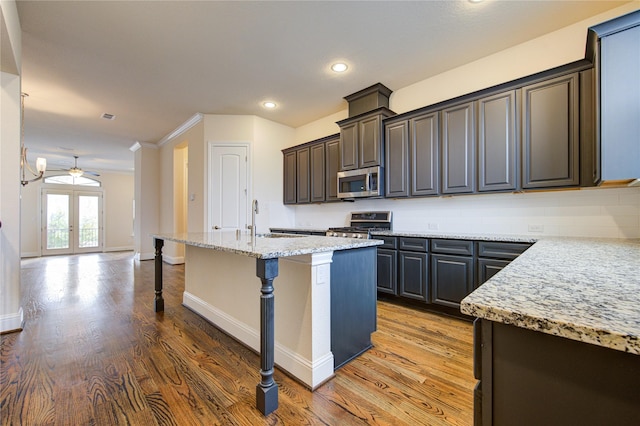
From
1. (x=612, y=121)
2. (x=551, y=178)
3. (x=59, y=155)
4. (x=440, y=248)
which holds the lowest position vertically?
(x=440, y=248)

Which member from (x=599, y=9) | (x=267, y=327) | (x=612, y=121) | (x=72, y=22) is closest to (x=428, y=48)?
(x=599, y=9)

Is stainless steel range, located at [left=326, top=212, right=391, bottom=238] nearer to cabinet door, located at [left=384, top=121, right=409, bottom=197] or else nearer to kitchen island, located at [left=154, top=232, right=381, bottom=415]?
cabinet door, located at [left=384, top=121, right=409, bottom=197]

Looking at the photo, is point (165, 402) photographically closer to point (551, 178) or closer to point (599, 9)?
point (551, 178)

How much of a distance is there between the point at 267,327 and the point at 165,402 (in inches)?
29.0

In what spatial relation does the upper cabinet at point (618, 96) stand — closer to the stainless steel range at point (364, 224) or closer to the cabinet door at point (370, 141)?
the cabinet door at point (370, 141)

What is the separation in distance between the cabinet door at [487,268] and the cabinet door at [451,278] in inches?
3.0

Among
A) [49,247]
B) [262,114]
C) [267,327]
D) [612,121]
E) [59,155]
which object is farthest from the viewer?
[49,247]

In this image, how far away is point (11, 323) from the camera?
2461mm

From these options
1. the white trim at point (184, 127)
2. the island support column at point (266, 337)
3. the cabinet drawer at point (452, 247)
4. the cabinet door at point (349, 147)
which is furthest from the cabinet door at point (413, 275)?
the white trim at point (184, 127)

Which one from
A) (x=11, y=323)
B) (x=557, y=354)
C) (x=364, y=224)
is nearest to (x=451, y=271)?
(x=364, y=224)

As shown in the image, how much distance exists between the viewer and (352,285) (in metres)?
1.98

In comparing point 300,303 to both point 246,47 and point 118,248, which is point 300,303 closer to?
point 246,47

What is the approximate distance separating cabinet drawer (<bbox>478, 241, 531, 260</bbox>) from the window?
35.2 ft

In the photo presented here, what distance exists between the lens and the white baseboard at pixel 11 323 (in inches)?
95.4
